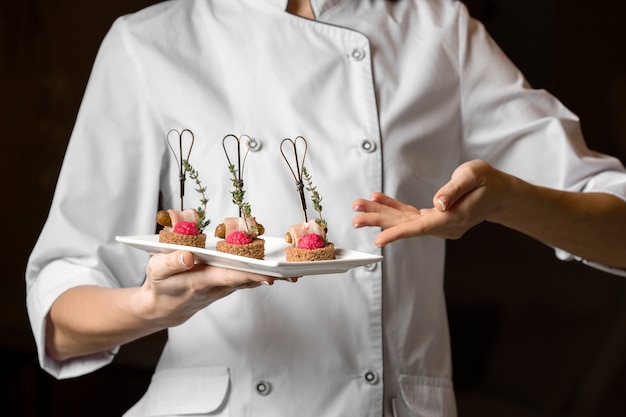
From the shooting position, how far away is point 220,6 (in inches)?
57.5

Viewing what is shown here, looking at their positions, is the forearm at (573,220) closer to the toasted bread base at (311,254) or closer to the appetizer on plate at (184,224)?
the toasted bread base at (311,254)

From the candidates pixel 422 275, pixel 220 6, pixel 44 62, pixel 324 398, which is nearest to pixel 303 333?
pixel 324 398

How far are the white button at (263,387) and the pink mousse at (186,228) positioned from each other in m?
0.26

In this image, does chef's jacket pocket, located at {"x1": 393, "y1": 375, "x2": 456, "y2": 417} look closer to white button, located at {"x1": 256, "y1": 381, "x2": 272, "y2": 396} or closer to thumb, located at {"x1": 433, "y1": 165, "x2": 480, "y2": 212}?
white button, located at {"x1": 256, "y1": 381, "x2": 272, "y2": 396}

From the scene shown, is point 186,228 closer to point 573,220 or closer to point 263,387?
point 263,387

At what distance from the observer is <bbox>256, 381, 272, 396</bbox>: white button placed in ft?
4.34

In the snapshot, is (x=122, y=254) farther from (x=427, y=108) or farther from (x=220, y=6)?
(x=427, y=108)

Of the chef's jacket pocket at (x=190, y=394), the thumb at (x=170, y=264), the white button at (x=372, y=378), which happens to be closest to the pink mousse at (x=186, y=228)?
the thumb at (x=170, y=264)

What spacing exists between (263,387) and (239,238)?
289mm

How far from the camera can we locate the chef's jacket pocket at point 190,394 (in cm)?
131

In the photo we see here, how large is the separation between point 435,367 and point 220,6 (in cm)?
68

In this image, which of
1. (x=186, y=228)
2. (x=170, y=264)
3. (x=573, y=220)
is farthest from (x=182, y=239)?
(x=573, y=220)

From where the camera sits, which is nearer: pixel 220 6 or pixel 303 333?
pixel 303 333

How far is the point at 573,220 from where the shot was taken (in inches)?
54.2
